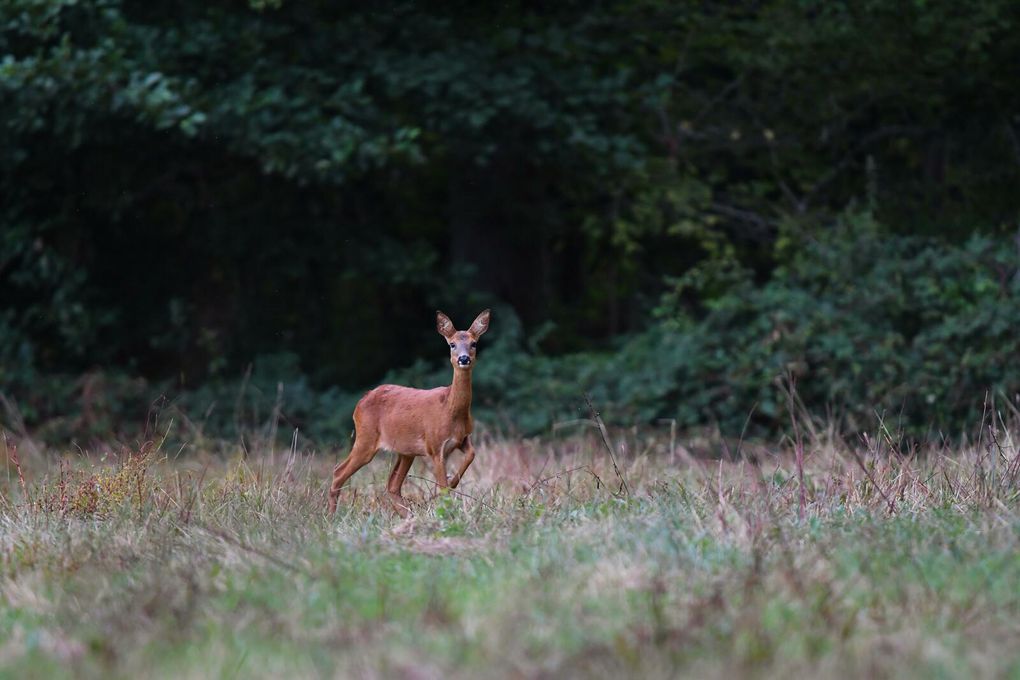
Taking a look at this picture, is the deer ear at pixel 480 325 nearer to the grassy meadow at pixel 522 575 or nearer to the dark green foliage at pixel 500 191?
the grassy meadow at pixel 522 575

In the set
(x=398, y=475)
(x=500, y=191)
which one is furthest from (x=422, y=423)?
(x=500, y=191)

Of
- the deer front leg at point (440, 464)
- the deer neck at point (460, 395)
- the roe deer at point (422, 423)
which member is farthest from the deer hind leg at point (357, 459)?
the deer neck at point (460, 395)

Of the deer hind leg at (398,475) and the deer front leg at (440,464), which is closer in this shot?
the deer front leg at (440,464)

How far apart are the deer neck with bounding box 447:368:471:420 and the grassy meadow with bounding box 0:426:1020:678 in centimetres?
41

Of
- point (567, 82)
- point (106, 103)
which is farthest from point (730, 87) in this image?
point (106, 103)

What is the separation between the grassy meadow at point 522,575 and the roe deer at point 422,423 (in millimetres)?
187

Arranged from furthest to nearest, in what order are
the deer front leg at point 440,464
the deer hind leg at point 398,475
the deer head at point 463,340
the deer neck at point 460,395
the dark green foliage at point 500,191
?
1. the dark green foliage at point 500,191
2. the deer hind leg at point 398,475
3. the deer front leg at point 440,464
4. the deer neck at point 460,395
5. the deer head at point 463,340

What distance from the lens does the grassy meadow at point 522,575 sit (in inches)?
167

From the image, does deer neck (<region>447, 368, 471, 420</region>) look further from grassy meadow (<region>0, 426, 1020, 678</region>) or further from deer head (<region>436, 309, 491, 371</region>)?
grassy meadow (<region>0, 426, 1020, 678</region>)

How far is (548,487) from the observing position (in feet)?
24.0

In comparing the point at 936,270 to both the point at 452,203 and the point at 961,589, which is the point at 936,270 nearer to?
the point at 452,203

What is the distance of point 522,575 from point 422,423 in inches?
76.6

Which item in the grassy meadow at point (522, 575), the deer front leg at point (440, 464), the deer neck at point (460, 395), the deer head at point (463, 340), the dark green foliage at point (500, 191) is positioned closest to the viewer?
the grassy meadow at point (522, 575)

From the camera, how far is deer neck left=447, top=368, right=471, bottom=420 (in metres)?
Result: 6.84
